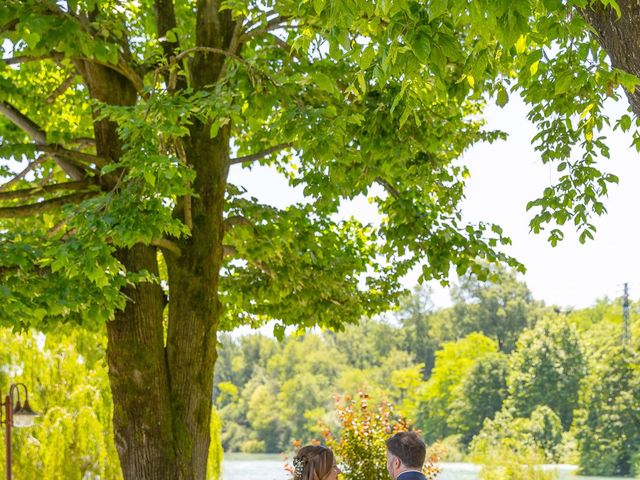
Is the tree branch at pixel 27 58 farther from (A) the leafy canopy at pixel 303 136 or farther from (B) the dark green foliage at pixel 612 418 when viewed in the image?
(B) the dark green foliage at pixel 612 418

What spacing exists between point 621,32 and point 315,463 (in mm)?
2513

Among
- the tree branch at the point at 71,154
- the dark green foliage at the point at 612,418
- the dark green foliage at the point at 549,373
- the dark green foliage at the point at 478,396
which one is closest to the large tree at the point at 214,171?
the tree branch at the point at 71,154

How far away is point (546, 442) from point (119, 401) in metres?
49.7

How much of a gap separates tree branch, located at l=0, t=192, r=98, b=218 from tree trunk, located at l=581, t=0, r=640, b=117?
5612mm

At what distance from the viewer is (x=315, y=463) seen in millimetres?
4586

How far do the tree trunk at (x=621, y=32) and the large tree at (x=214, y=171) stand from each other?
110mm

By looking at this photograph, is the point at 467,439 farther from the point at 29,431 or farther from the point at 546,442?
the point at 29,431

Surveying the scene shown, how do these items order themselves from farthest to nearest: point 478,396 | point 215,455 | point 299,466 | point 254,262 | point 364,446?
point 478,396 < point 215,455 < point 364,446 < point 254,262 < point 299,466

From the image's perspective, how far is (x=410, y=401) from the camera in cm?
6175

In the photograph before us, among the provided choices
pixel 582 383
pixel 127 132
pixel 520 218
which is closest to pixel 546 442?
pixel 582 383

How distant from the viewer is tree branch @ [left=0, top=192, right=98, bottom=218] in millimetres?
8562

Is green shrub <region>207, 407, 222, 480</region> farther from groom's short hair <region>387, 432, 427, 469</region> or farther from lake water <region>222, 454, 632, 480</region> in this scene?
lake water <region>222, 454, 632, 480</region>

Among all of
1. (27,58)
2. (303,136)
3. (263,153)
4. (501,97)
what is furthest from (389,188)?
(27,58)

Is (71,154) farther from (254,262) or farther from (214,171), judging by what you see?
(254,262)
